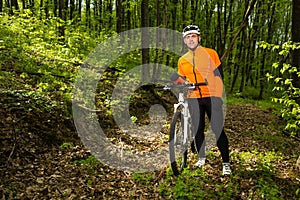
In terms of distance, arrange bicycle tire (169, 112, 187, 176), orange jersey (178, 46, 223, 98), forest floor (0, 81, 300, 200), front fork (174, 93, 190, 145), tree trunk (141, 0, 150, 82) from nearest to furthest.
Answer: forest floor (0, 81, 300, 200) < orange jersey (178, 46, 223, 98) < bicycle tire (169, 112, 187, 176) < front fork (174, 93, 190, 145) < tree trunk (141, 0, 150, 82)

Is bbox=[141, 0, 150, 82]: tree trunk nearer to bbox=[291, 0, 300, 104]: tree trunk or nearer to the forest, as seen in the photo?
the forest

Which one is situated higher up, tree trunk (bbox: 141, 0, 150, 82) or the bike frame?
tree trunk (bbox: 141, 0, 150, 82)

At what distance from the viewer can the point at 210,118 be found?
19.0 ft

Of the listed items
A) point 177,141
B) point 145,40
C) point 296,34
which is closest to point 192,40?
point 177,141

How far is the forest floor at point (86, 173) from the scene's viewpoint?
16.4 ft

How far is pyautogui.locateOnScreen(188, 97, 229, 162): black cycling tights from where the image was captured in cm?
570

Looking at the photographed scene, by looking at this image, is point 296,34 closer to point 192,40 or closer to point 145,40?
point 192,40

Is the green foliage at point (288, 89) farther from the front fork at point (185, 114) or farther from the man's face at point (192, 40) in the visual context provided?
the front fork at point (185, 114)

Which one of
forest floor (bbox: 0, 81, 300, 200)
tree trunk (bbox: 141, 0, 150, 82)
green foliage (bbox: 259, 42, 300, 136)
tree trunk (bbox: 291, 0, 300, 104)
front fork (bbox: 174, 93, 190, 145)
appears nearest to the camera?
forest floor (bbox: 0, 81, 300, 200)

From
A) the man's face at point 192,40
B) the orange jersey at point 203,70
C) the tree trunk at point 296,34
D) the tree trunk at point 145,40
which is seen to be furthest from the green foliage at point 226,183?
the tree trunk at point 145,40

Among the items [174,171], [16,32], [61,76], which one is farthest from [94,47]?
[174,171]

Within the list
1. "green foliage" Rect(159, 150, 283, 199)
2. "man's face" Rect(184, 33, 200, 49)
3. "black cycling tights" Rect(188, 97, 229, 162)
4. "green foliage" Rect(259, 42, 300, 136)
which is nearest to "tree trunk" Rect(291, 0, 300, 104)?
"green foliage" Rect(259, 42, 300, 136)

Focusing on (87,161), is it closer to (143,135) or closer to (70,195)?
(70,195)

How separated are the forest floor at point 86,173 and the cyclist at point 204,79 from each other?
0.64 m
